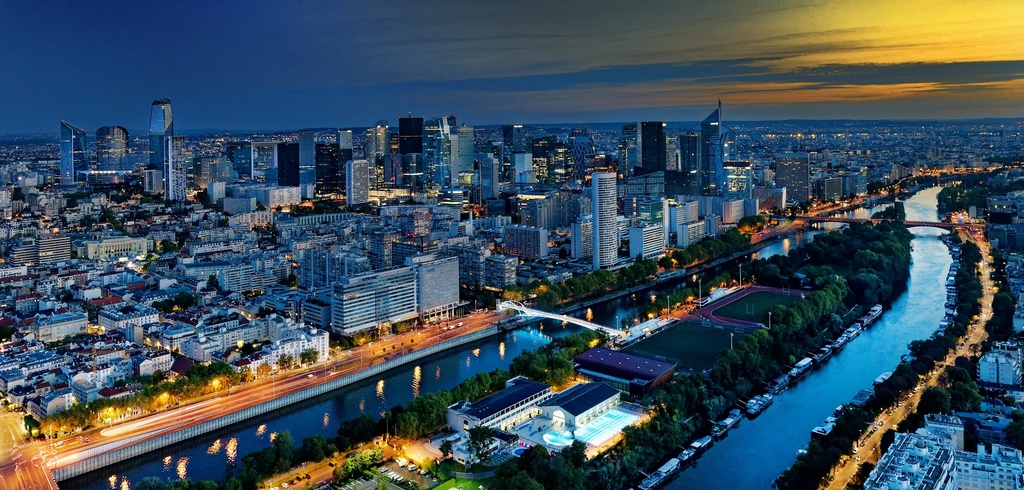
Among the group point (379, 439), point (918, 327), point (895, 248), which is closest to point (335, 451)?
point (379, 439)

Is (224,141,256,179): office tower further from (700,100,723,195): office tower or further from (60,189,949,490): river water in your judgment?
(60,189,949,490): river water

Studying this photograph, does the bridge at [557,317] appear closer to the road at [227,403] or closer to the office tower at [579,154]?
the road at [227,403]

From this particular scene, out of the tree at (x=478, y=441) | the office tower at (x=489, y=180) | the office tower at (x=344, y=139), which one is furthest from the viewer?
the office tower at (x=344, y=139)

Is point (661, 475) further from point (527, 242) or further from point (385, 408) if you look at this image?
point (527, 242)

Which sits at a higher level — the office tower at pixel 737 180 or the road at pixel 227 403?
the office tower at pixel 737 180

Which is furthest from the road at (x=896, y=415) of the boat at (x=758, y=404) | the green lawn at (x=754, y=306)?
the green lawn at (x=754, y=306)

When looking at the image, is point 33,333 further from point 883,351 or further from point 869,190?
point 869,190
